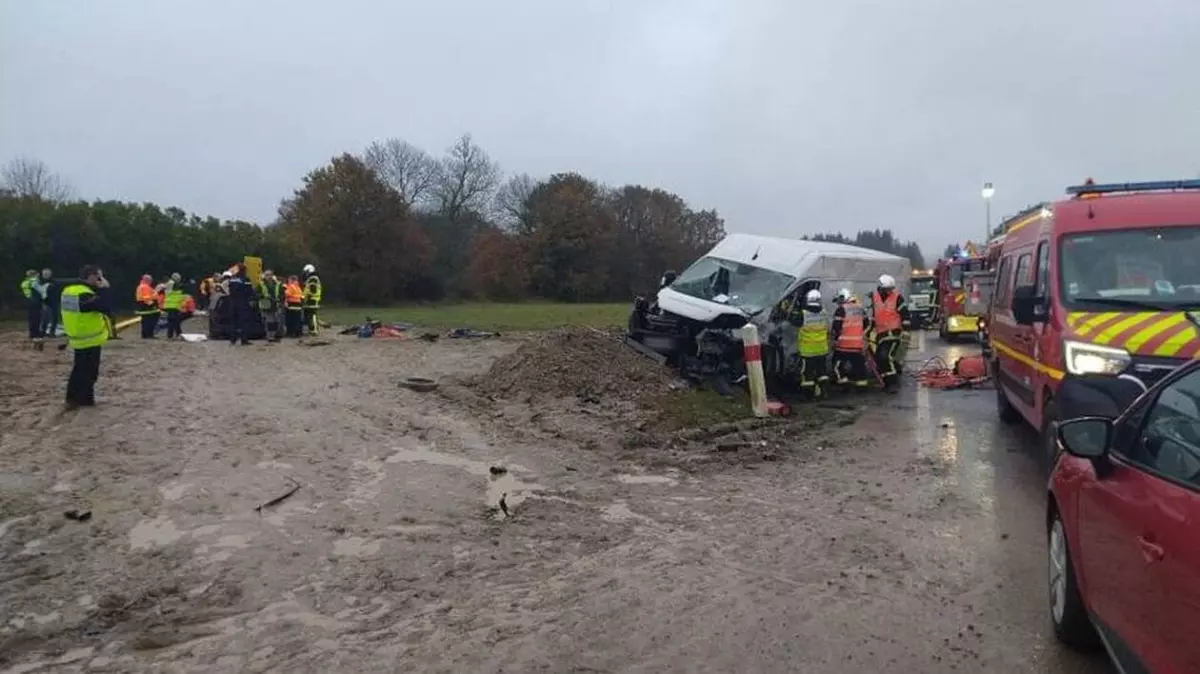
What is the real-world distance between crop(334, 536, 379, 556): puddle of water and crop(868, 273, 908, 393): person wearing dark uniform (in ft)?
31.7

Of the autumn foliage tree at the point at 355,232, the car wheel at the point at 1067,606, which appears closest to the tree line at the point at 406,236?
the autumn foliage tree at the point at 355,232

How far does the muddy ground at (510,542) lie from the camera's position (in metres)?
4.34

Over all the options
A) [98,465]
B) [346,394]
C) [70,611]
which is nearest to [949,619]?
[70,611]

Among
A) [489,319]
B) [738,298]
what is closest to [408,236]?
[489,319]

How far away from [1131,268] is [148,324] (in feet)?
65.0

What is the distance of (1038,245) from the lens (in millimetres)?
8453

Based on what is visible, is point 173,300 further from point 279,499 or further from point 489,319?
point 279,499

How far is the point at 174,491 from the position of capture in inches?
282

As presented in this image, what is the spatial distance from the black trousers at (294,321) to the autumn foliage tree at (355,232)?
2913 centimetres

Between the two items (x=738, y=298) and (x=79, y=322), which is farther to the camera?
(x=738, y=298)

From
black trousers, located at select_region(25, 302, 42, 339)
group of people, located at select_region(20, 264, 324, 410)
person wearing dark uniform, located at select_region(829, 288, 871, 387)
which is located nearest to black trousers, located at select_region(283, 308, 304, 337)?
group of people, located at select_region(20, 264, 324, 410)

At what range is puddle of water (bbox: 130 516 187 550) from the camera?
592cm

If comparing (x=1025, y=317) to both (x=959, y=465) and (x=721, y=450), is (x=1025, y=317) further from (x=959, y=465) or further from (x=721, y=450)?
(x=721, y=450)

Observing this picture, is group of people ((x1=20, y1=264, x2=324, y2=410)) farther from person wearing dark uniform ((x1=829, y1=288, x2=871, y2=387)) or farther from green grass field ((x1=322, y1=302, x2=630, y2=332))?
person wearing dark uniform ((x1=829, y1=288, x2=871, y2=387))
